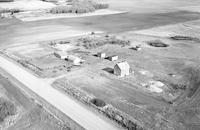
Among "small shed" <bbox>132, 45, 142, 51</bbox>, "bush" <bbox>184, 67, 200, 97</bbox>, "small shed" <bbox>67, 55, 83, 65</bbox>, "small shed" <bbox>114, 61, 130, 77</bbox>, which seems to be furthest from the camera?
"small shed" <bbox>132, 45, 142, 51</bbox>

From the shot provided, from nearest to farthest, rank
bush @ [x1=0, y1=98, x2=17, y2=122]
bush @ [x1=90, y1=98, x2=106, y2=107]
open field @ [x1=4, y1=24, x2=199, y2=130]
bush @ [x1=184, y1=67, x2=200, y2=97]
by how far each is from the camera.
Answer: bush @ [x1=0, y1=98, x2=17, y2=122] → open field @ [x1=4, y1=24, x2=199, y2=130] → bush @ [x1=90, y1=98, x2=106, y2=107] → bush @ [x1=184, y1=67, x2=200, y2=97]

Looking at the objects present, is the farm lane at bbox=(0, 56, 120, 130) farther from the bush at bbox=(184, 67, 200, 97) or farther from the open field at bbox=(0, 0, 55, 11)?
the open field at bbox=(0, 0, 55, 11)

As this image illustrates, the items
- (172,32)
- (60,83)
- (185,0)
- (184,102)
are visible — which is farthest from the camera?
(185,0)

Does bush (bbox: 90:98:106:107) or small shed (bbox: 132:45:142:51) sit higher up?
small shed (bbox: 132:45:142:51)

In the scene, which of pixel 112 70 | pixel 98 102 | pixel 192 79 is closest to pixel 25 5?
pixel 112 70

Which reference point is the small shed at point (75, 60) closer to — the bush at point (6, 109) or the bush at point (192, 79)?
the bush at point (6, 109)

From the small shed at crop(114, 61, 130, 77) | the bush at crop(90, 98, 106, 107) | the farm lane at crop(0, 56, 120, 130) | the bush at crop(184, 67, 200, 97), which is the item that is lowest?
the farm lane at crop(0, 56, 120, 130)

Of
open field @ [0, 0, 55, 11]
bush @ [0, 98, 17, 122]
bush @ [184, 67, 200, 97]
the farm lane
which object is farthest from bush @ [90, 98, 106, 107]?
open field @ [0, 0, 55, 11]

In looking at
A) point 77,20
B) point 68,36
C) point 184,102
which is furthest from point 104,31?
point 184,102

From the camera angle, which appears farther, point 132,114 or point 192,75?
point 192,75

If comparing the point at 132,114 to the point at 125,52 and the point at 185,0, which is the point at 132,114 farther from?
the point at 185,0
